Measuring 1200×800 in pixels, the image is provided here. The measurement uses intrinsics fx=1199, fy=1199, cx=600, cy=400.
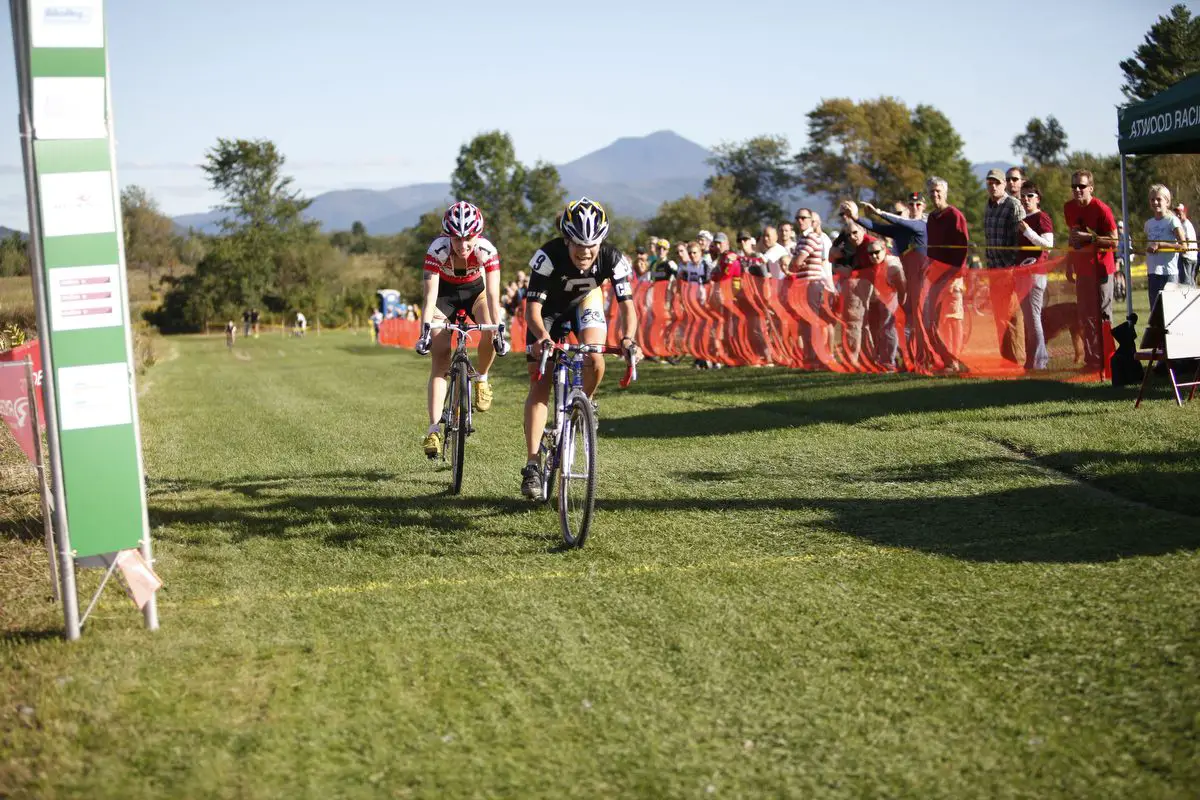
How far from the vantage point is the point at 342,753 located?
397 centimetres

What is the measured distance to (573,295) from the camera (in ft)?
25.3

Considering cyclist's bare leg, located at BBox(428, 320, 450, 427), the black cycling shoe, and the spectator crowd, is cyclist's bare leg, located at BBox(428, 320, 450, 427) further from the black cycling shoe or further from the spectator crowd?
the spectator crowd

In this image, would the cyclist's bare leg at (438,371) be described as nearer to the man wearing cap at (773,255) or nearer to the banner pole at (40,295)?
the banner pole at (40,295)

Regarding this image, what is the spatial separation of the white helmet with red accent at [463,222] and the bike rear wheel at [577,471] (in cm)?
213

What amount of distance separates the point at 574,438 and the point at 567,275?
1.12 metres

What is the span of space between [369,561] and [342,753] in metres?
2.80

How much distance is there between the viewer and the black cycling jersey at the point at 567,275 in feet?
24.4

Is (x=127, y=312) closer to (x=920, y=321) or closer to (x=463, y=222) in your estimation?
(x=463, y=222)

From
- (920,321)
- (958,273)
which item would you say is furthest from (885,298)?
(958,273)

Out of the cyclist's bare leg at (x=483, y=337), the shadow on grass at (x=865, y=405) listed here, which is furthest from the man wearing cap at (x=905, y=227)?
the cyclist's bare leg at (x=483, y=337)

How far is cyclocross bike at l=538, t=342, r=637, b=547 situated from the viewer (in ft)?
22.3

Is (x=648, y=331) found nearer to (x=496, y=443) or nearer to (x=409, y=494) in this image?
(x=496, y=443)

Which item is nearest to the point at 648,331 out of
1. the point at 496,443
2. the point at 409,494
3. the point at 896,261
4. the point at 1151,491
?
the point at 896,261

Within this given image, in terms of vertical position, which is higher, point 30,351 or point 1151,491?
point 30,351
